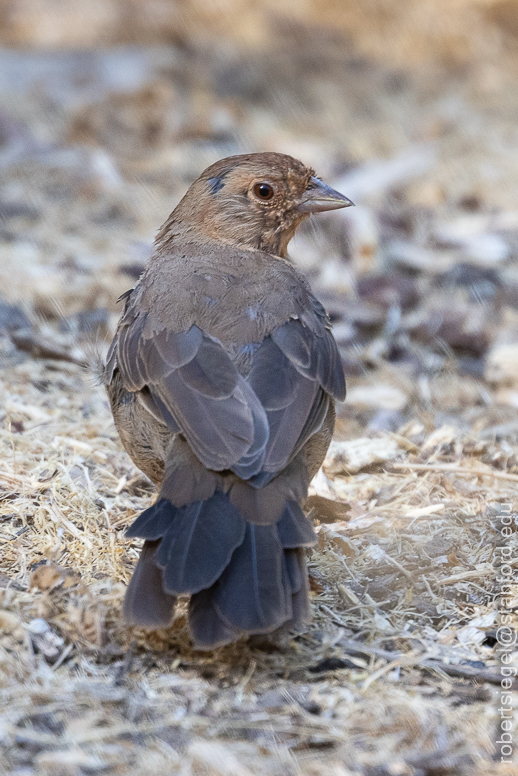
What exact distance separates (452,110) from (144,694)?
8.21 metres

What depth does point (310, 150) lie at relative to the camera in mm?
8359

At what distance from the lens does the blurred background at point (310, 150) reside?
238 inches

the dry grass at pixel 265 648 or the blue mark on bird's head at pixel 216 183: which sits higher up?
the blue mark on bird's head at pixel 216 183

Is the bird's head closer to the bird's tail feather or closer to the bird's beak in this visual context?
the bird's beak

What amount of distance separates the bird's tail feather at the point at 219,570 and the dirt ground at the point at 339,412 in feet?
0.74

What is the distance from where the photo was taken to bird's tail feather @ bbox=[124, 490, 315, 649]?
9.14 ft

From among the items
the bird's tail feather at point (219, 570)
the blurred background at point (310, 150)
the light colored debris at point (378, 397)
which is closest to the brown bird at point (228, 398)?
the bird's tail feather at point (219, 570)

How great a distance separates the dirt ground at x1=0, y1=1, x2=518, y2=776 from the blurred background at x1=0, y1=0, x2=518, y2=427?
0.09ft

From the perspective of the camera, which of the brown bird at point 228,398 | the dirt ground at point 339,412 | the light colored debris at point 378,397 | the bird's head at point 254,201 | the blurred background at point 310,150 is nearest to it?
the dirt ground at point 339,412

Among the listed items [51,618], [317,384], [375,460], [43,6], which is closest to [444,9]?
[43,6]

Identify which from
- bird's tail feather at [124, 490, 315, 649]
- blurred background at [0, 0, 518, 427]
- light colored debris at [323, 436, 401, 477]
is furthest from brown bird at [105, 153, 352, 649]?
blurred background at [0, 0, 518, 427]

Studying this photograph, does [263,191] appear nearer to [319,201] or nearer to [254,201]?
[254,201]

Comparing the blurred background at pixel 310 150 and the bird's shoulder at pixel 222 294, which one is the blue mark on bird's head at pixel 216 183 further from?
the blurred background at pixel 310 150

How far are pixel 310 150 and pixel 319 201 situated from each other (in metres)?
4.08
